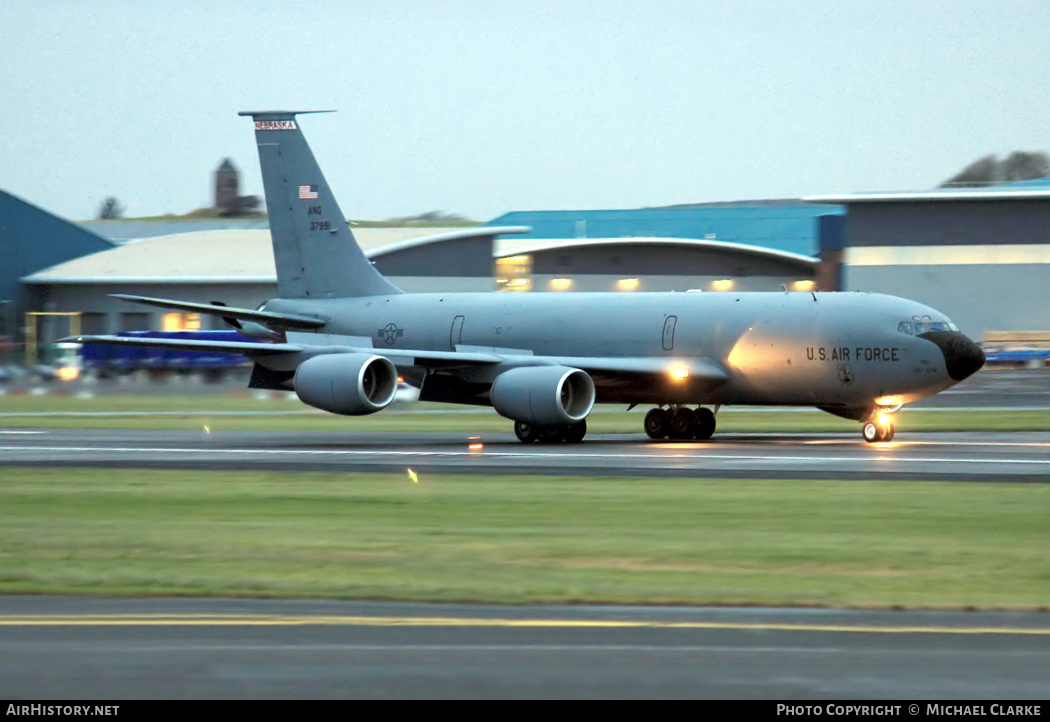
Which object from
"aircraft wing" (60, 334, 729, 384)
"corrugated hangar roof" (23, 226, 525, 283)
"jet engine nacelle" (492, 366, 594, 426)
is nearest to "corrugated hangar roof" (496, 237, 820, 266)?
"corrugated hangar roof" (23, 226, 525, 283)

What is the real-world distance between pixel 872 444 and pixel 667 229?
69688 millimetres

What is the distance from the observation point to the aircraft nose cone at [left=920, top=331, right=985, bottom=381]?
110ft

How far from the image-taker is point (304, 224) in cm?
4284

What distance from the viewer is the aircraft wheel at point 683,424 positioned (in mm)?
36781

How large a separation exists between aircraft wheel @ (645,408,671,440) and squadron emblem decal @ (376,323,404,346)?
733 cm

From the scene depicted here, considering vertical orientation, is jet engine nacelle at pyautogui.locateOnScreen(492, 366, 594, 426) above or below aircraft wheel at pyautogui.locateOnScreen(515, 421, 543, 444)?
above

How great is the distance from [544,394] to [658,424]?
406 cm

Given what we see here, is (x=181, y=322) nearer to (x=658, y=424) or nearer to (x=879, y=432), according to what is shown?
(x=658, y=424)

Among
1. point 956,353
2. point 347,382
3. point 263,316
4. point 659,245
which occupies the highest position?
point 659,245

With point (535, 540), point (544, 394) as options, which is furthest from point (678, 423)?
point (535, 540)

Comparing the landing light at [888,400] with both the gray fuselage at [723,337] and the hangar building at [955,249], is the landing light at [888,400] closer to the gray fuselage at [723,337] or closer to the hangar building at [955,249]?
the gray fuselage at [723,337]

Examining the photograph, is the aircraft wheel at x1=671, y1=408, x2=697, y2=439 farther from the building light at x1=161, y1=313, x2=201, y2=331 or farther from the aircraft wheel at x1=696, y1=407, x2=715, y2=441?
the building light at x1=161, y1=313, x2=201, y2=331

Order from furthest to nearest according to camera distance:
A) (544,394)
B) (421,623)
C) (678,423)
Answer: (678,423) < (544,394) < (421,623)

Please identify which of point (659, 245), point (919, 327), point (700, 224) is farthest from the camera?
point (700, 224)
